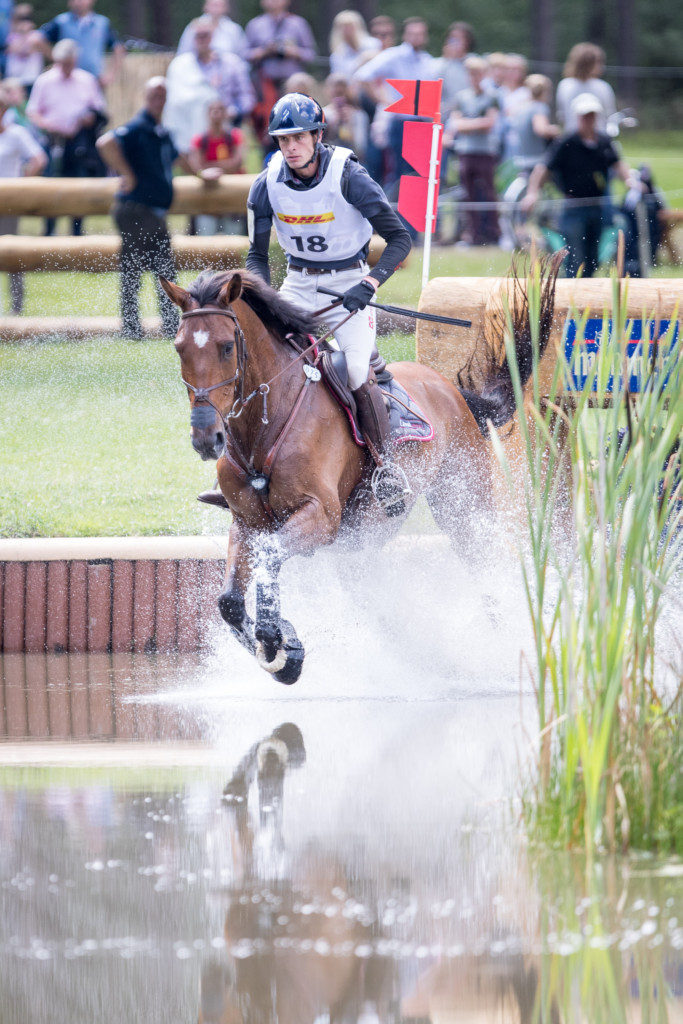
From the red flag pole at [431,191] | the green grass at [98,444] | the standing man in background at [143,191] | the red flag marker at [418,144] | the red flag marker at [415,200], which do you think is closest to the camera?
the green grass at [98,444]

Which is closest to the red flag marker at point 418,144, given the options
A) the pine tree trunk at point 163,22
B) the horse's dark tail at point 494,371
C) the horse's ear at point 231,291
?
the horse's dark tail at point 494,371

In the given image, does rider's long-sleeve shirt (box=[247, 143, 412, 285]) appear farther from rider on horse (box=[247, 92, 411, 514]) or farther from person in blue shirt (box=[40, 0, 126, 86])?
person in blue shirt (box=[40, 0, 126, 86])

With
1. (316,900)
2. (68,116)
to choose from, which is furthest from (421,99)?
(68,116)

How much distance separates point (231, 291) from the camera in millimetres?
5816

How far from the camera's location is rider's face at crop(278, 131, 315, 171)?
6.16m

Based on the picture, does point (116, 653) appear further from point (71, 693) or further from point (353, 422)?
point (353, 422)

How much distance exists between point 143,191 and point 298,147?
6.30m

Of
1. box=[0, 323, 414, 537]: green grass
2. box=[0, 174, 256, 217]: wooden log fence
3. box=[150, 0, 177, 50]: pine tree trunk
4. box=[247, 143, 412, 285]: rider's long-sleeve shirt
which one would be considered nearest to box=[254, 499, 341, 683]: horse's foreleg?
box=[247, 143, 412, 285]: rider's long-sleeve shirt

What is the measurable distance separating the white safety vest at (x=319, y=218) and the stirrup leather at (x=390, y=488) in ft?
3.32

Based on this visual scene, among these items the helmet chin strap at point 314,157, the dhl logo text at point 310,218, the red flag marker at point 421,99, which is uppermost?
the red flag marker at point 421,99

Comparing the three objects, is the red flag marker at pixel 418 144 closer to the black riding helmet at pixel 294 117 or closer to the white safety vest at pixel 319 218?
the white safety vest at pixel 319 218

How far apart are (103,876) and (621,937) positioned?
56.5 inches

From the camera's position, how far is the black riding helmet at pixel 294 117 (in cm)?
609

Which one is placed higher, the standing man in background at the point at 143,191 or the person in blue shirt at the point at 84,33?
the person in blue shirt at the point at 84,33
